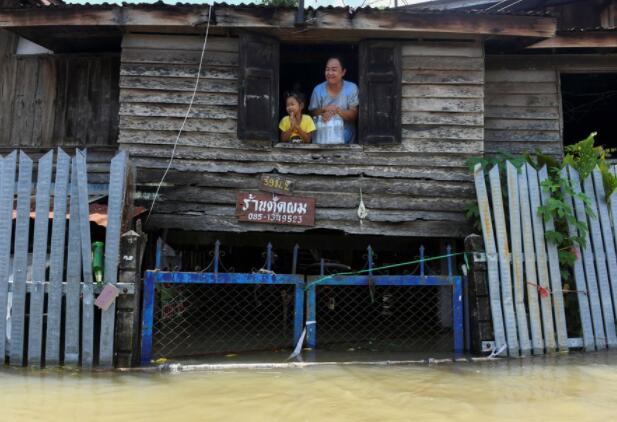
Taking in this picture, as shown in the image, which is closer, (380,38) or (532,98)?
(380,38)

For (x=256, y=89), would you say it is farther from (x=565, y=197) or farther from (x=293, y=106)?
(x=565, y=197)

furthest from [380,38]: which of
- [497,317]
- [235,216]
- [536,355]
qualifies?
[536,355]

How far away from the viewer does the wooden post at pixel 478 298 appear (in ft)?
18.1

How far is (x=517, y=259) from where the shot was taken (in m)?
5.71

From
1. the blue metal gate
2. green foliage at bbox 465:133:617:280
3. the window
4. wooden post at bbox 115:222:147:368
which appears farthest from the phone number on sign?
green foliage at bbox 465:133:617:280

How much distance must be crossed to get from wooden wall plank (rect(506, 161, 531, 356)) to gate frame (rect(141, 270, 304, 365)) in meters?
2.30

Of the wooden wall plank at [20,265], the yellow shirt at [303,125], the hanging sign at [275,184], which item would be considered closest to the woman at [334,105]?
the yellow shirt at [303,125]

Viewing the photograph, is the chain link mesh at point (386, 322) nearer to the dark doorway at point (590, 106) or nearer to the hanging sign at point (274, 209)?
the hanging sign at point (274, 209)

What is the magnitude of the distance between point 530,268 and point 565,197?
0.99 meters

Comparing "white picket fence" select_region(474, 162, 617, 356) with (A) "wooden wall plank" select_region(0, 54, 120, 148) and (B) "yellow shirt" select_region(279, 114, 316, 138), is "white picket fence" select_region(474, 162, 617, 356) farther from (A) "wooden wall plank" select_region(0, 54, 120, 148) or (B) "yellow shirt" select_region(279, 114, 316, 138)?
(A) "wooden wall plank" select_region(0, 54, 120, 148)

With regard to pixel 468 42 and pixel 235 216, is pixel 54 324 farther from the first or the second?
pixel 468 42

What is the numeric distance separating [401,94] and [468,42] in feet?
3.82

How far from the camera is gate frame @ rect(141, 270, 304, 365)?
201 inches

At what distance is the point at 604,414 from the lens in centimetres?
340
